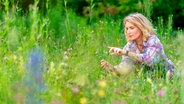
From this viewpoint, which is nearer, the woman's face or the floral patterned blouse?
the floral patterned blouse

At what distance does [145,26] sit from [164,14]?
587 cm

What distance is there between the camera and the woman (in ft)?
16.3

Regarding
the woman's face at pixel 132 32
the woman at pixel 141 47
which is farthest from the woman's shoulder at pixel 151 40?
the woman's face at pixel 132 32

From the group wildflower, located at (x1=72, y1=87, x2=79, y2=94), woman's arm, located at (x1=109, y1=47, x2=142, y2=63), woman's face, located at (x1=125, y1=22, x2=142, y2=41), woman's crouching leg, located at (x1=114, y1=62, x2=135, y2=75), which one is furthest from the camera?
woman's face, located at (x1=125, y1=22, x2=142, y2=41)

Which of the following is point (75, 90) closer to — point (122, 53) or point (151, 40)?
point (122, 53)

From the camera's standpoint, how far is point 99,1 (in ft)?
36.4

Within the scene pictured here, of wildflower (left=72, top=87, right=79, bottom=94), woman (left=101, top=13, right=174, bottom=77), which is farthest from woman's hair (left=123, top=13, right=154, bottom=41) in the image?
wildflower (left=72, top=87, right=79, bottom=94)

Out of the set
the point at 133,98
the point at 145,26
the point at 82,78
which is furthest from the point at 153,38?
the point at 82,78

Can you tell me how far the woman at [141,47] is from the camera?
4.98 meters

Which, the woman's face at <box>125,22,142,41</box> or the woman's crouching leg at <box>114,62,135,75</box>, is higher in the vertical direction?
the woman's face at <box>125,22,142,41</box>

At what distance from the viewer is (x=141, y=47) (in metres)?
5.16

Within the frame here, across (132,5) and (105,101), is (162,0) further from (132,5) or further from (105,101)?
(105,101)

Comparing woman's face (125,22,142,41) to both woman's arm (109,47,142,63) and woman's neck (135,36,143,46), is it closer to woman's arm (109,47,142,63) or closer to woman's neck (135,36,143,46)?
woman's neck (135,36,143,46)

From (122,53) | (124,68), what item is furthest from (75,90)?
(124,68)
